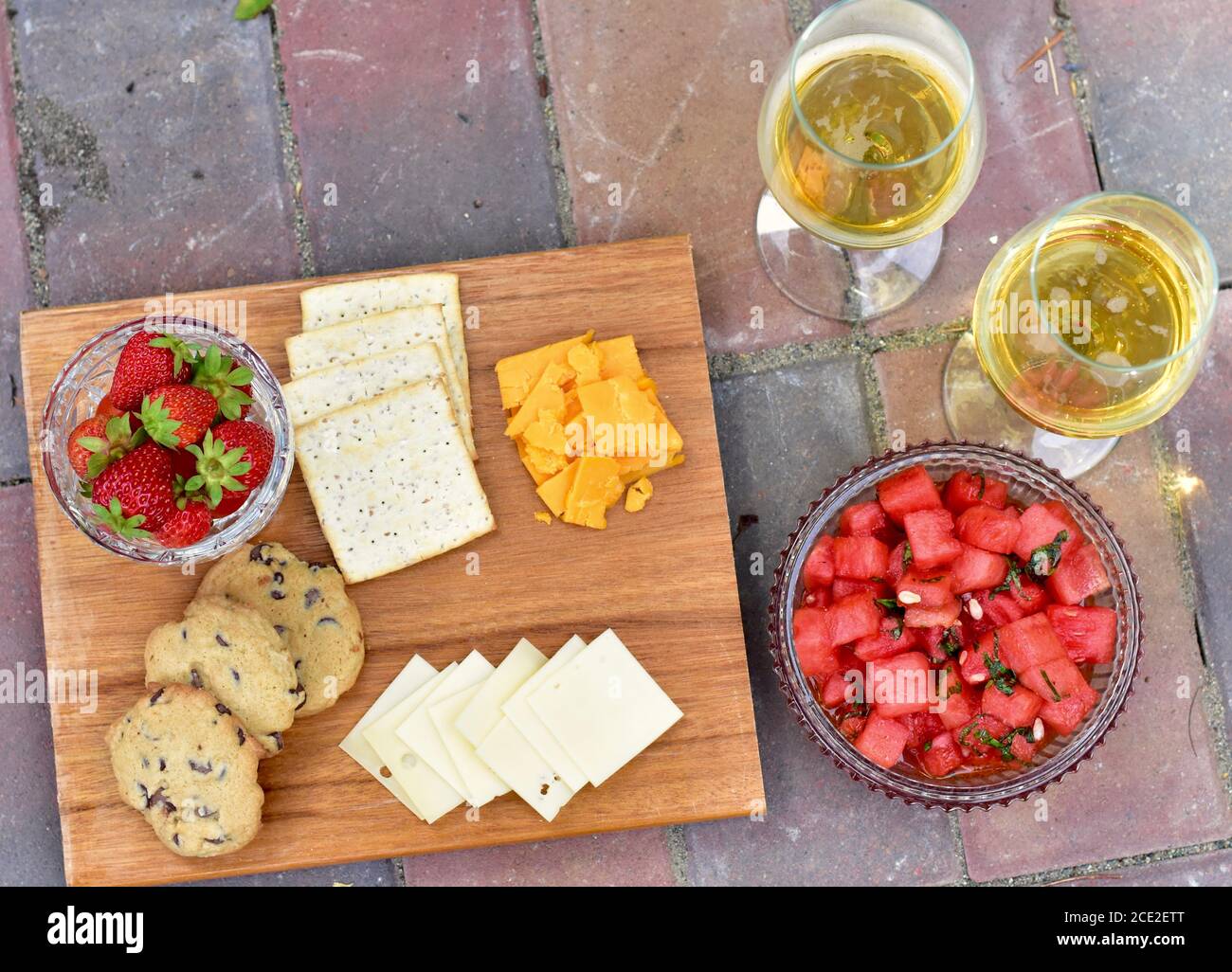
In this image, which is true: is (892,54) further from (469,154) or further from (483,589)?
(483,589)

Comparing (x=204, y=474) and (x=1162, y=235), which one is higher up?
(x=1162, y=235)

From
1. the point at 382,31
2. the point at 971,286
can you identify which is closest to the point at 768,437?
the point at 971,286

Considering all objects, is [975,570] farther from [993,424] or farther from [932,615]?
[993,424]

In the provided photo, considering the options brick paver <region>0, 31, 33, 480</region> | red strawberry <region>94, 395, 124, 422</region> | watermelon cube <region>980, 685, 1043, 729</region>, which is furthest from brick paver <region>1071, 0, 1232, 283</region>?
brick paver <region>0, 31, 33, 480</region>

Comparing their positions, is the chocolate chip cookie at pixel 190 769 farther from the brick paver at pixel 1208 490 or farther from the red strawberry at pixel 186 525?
the brick paver at pixel 1208 490

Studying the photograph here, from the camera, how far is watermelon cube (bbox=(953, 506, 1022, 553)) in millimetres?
1464

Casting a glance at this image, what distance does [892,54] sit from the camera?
1.38 metres

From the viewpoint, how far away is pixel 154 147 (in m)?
1.76

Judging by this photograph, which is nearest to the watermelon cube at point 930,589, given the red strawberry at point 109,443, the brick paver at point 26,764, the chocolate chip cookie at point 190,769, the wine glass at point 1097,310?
the wine glass at point 1097,310

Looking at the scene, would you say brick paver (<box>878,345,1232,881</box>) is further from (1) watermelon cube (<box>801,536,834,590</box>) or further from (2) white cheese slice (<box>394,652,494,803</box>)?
(2) white cheese slice (<box>394,652,494,803</box>)

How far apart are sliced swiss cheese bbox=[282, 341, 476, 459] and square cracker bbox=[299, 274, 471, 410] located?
4cm
